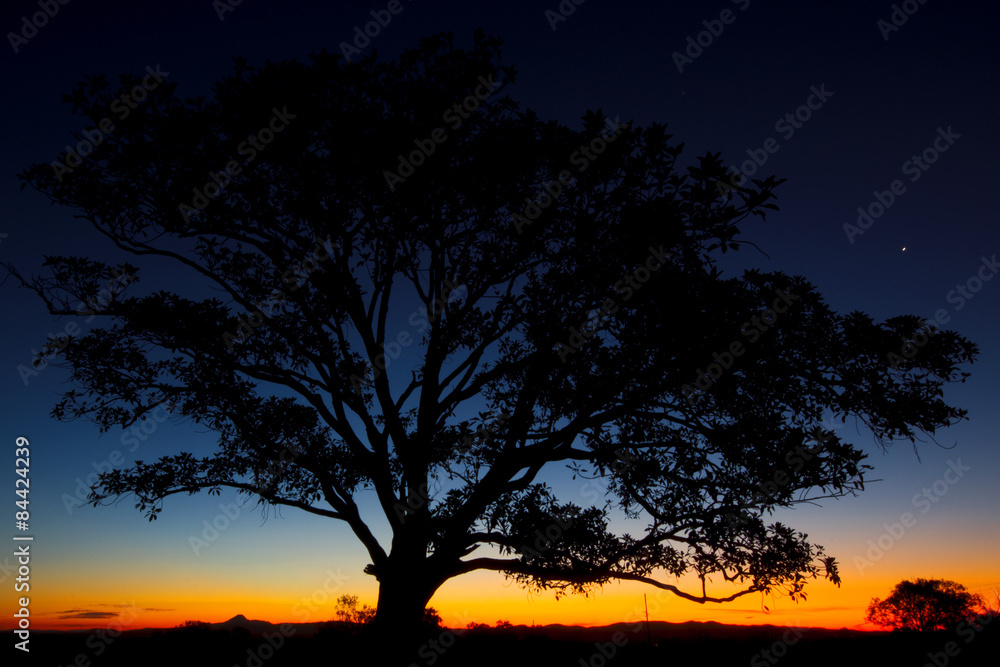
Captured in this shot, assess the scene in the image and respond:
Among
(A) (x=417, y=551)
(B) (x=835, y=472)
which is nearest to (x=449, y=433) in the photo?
(A) (x=417, y=551)

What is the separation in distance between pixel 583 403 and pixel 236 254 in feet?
26.7

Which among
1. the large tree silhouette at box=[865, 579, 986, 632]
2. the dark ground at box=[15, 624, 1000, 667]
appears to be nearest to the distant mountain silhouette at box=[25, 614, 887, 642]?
the dark ground at box=[15, 624, 1000, 667]

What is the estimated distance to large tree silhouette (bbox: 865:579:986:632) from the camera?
35.8m

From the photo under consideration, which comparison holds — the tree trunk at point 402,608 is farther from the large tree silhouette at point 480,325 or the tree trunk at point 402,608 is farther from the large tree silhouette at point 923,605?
the large tree silhouette at point 923,605

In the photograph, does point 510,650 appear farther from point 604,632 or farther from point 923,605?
point 923,605

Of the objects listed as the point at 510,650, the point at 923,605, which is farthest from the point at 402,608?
the point at 923,605

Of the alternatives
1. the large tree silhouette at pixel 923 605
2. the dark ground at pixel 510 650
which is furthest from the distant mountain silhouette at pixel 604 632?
the large tree silhouette at pixel 923 605

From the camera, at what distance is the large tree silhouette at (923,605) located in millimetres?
35781

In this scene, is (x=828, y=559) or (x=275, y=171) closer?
(x=828, y=559)

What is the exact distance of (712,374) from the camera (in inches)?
451

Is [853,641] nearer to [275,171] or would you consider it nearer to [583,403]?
[583,403]

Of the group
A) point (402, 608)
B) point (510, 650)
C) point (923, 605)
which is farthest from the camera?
point (923, 605)

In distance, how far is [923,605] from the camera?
3756 cm

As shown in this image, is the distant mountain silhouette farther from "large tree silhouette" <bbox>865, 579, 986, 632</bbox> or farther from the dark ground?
"large tree silhouette" <bbox>865, 579, 986, 632</bbox>
